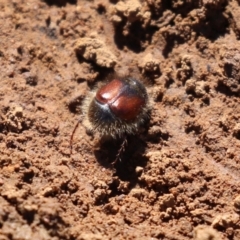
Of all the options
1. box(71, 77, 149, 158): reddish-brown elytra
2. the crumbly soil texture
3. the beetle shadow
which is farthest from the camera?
box(71, 77, 149, 158): reddish-brown elytra

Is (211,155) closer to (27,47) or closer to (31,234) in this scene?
(31,234)

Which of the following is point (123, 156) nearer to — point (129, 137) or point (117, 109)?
point (129, 137)

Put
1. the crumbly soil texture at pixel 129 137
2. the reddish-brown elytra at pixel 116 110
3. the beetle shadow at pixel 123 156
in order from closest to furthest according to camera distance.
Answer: the crumbly soil texture at pixel 129 137 < the beetle shadow at pixel 123 156 < the reddish-brown elytra at pixel 116 110

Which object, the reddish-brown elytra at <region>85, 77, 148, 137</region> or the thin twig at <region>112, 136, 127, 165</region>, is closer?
the thin twig at <region>112, 136, 127, 165</region>

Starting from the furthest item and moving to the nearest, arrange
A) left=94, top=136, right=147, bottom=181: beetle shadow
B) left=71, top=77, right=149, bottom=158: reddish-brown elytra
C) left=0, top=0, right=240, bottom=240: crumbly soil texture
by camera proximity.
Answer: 1. left=71, top=77, right=149, bottom=158: reddish-brown elytra
2. left=94, top=136, right=147, bottom=181: beetle shadow
3. left=0, top=0, right=240, bottom=240: crumbly soil texture

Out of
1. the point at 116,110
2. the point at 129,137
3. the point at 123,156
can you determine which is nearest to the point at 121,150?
the point at 123,156

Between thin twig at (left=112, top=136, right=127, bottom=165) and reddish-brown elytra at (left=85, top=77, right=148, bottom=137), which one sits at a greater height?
reddish-brown elytra at (left=85, top=77, right=148, bottom=137)
